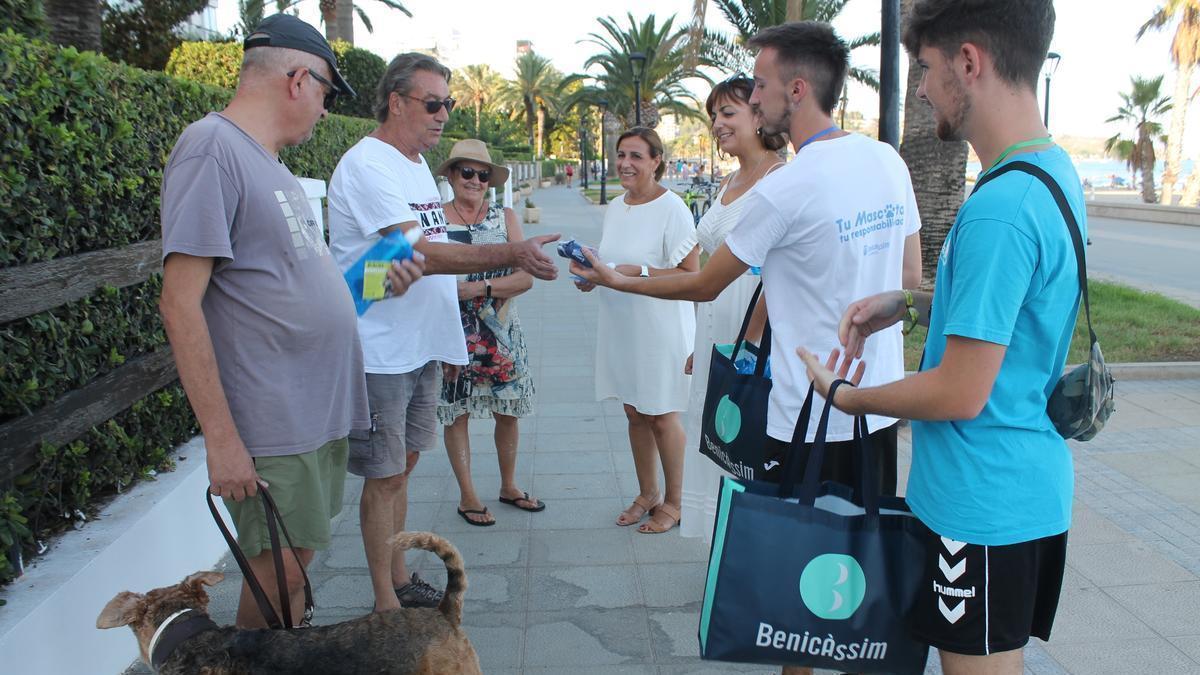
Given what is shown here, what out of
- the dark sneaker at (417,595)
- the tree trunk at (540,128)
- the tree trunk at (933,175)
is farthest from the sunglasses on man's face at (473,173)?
the tree trunk at (540,128)

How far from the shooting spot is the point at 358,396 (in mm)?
2920

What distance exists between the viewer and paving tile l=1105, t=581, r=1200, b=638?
3.52 meters

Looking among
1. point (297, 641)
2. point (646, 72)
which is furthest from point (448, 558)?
point (646, 72)

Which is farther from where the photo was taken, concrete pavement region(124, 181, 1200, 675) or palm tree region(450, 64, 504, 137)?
palm tree region(450, 64, 504, 137)

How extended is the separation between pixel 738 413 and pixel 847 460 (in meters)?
0.38

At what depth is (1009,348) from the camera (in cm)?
184

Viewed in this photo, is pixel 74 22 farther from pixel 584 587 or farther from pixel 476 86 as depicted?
pixel 476 86

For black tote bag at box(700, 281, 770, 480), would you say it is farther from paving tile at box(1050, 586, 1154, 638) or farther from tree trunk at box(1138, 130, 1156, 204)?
tree trunk at box(1138, 130, 1156, 204)

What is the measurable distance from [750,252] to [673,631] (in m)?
1.78

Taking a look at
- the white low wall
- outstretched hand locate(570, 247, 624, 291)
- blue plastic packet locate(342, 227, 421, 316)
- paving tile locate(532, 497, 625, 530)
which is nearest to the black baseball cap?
blue plastic packet locate(342, 227, 421, 316)

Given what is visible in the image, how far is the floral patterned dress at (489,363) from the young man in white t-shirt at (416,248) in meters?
0.93

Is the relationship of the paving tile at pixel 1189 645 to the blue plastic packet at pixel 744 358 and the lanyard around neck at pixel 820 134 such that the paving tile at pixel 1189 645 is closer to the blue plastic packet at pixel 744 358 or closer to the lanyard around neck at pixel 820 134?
the blue plastic packet at pixel 744 358

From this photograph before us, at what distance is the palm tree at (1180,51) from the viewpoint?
32312 mm

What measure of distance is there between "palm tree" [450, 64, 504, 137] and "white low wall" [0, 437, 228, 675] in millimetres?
78307
